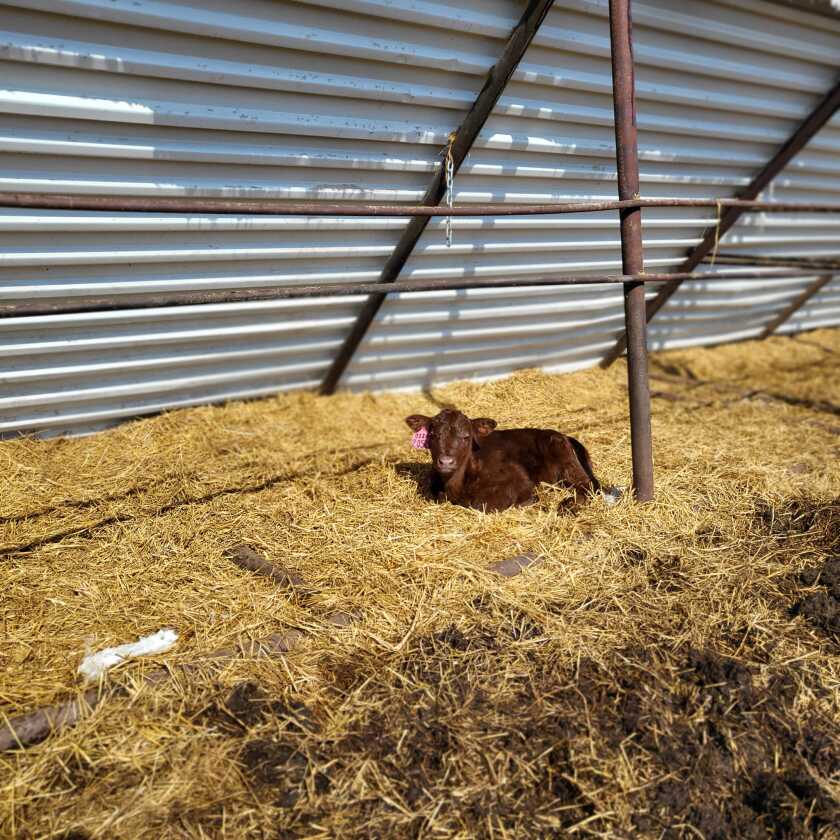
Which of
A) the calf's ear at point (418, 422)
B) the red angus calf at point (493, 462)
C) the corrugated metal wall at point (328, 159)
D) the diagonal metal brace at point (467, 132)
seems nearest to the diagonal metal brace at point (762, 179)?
the corrugated metal wall at point (328, 159)

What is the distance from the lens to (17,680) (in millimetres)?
3443

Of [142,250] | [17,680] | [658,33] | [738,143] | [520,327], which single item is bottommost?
[17,680]

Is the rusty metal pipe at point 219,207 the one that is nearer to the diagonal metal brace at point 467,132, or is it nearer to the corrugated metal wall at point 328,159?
the corrugated metal wall at point 328,159

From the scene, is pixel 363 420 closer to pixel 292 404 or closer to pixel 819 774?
pixel 292 404

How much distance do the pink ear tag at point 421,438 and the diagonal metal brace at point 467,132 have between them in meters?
1.88

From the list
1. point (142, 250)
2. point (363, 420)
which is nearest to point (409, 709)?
point (142, 250)

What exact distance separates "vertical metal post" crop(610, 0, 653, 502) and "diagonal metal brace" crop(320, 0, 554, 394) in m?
0.61

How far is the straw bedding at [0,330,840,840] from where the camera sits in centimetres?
284

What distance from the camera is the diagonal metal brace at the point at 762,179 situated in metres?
7.38

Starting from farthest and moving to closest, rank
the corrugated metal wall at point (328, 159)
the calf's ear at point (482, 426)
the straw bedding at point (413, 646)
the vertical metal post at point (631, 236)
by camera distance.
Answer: the calf's ear at point (482, 426) → the vertical metal post at point (631, 236) → the corrugated metal wall at point (328, 159) → the straw bedding at point (413, 646)

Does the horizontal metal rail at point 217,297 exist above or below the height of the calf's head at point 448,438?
above

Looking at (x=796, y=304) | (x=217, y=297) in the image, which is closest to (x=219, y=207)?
(x=217, y=297)

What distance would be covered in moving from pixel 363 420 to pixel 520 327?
2061mm

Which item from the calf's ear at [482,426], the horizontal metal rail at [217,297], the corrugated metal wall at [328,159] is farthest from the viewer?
the calf's ear at [482,426]
